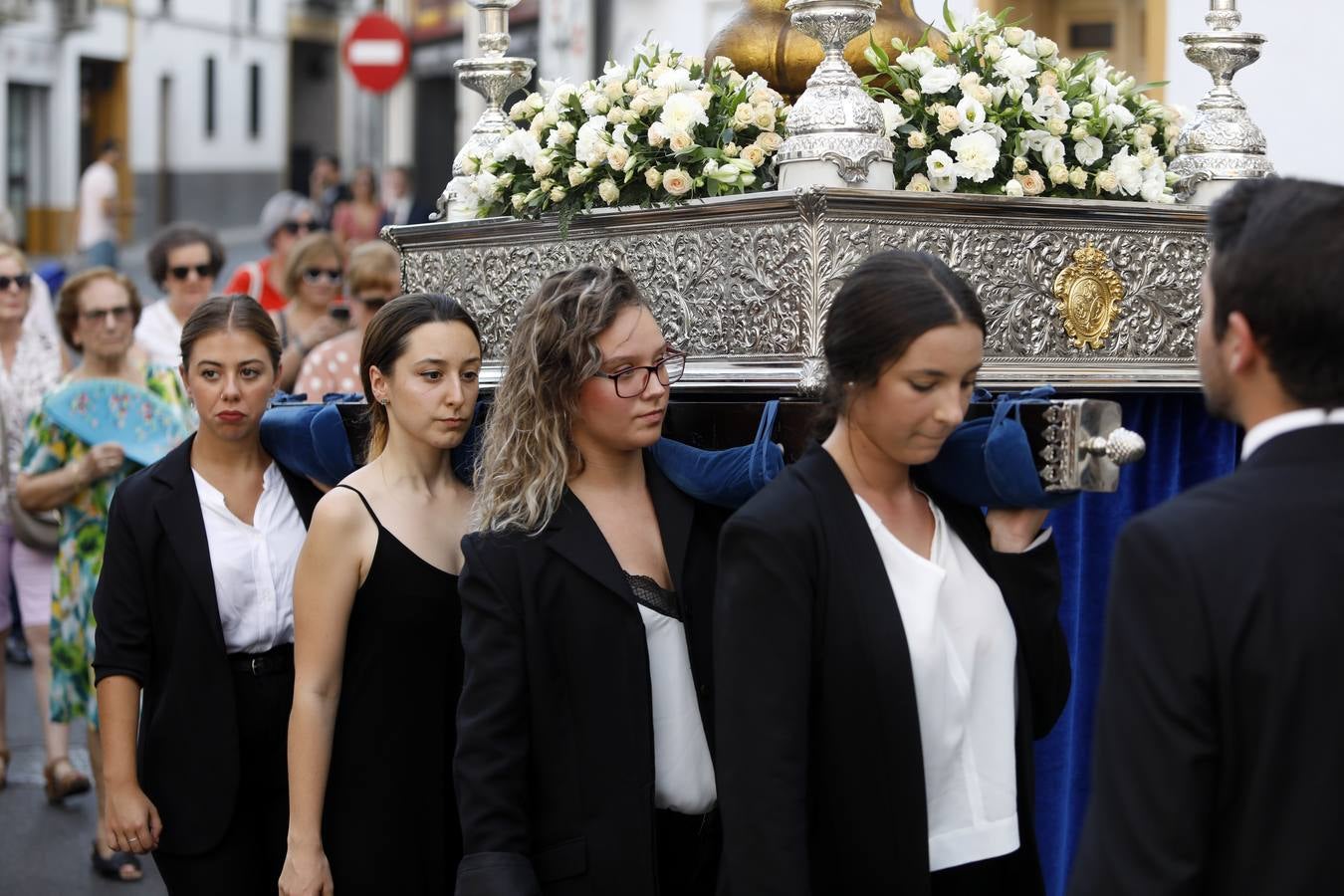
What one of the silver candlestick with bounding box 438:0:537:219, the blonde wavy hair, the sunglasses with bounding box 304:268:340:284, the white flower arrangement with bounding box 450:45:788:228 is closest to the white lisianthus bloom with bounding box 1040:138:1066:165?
the white flower arrangement with bounding box 450:45:788:228

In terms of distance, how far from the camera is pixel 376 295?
603cm

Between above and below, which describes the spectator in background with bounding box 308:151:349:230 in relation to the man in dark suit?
above

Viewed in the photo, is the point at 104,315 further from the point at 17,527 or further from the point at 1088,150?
the point at 1088,150

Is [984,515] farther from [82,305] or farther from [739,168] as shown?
[82,305]

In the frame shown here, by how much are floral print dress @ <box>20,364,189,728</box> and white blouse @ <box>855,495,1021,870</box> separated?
145 inches

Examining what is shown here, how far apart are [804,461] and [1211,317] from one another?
704mm

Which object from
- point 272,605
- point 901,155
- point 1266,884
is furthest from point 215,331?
point 1266,884

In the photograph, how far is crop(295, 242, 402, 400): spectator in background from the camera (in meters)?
5.93


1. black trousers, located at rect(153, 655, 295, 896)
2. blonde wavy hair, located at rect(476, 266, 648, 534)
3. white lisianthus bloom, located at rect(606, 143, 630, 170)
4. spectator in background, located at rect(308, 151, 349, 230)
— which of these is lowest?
black trousers, located at rect(153, 655, 295, 896)

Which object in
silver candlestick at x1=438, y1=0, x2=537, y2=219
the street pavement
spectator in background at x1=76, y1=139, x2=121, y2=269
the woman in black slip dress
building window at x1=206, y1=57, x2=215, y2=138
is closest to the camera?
the woman in black slip dress

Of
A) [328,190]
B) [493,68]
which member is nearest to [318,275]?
[493,68]

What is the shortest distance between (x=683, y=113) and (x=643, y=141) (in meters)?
0.13

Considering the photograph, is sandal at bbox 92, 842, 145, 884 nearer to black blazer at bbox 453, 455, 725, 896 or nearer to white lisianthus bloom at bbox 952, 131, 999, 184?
black blazer at bbox 453, 455, 725, 896

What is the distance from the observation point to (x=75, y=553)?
229 inches
